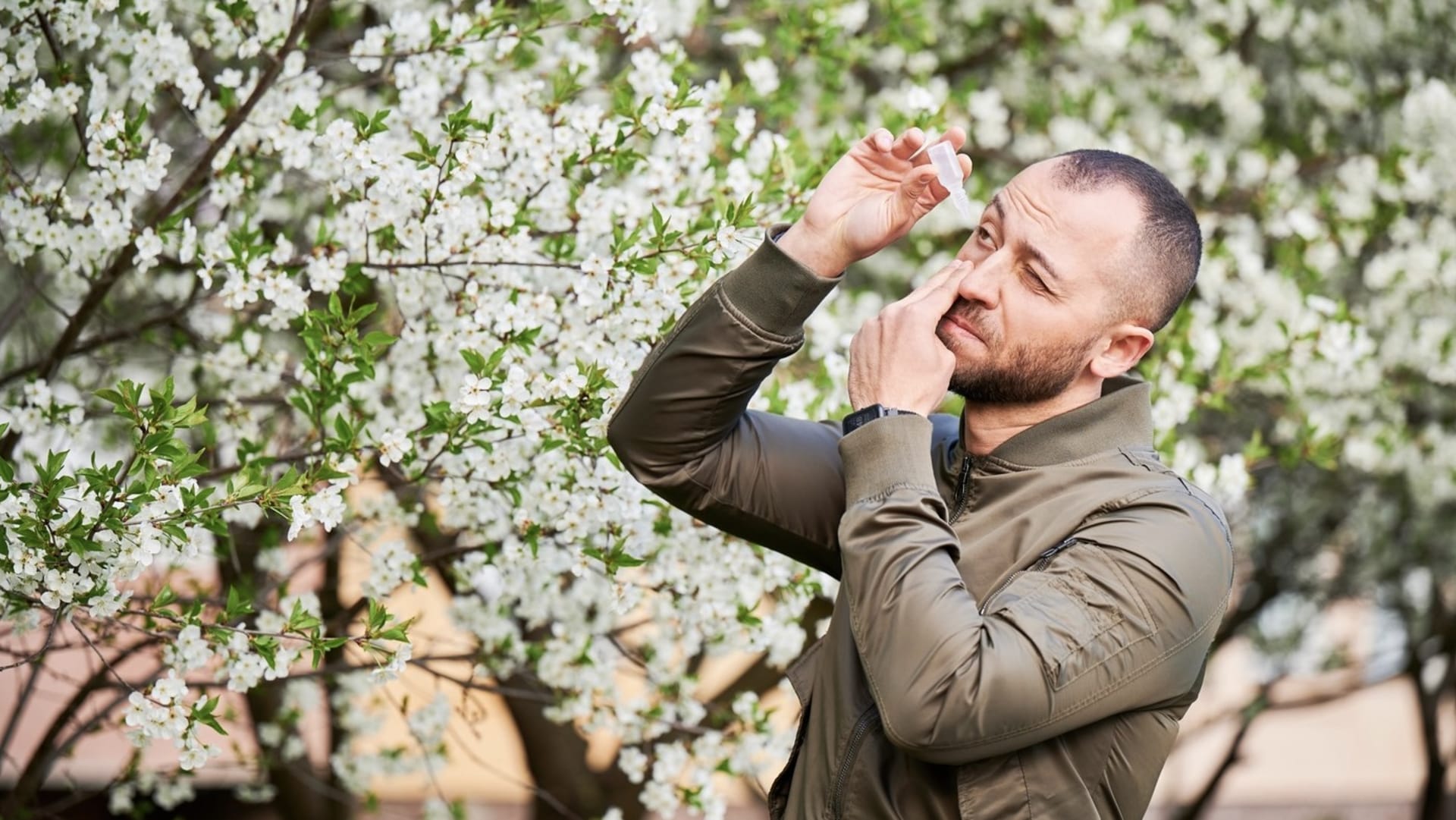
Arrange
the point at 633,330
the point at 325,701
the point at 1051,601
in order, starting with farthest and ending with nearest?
1. the point at 325,701
2. the point at 633,330
3. the point at 1051,601

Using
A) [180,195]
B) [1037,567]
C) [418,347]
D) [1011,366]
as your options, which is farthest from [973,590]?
[180,195]

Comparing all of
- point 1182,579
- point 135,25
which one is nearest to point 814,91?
point 135,25

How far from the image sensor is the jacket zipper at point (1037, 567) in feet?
6.89

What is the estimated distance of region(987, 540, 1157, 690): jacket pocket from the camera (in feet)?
6.36

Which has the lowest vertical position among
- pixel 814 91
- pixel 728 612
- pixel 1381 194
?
pixel 1381 194

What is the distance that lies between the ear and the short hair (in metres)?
0.03

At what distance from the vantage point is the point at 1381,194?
6.18 m

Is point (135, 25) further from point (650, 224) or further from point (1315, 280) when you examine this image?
point (1315, 280)

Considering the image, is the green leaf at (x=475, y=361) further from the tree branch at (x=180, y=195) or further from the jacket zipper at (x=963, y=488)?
the jacket zipper at (x=963, y=488)

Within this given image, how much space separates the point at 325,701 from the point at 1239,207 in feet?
14.7

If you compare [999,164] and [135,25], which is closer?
[135,25]

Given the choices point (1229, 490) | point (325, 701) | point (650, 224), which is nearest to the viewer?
point (650, 224)

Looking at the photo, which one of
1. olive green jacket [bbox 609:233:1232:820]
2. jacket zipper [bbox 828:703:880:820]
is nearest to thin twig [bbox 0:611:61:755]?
olive green jacket [bbox 609:233:1232:820]

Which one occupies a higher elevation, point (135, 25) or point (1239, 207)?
point (135, 25)
